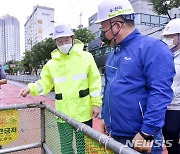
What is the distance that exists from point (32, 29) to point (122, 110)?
102 metres

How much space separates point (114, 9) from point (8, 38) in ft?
349

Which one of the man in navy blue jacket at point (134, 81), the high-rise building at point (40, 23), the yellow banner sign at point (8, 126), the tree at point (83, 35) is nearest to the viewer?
the man in navy blue jacket at point (134, 81)

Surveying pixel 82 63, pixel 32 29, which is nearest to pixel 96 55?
pixel 82 63

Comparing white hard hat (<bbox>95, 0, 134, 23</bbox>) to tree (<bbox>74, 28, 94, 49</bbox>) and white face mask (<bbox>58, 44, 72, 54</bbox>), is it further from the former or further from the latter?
tree (<bbox>74, 28, 94, 49</bbox>)

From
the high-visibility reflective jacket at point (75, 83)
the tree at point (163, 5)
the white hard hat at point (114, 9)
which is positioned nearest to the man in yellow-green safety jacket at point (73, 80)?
the high-visibility reflective jacket at point (75, 83)

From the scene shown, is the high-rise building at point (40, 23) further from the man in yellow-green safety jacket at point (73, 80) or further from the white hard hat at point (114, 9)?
the white hard hat at point (114, 9)

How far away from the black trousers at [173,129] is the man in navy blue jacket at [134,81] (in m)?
0.79

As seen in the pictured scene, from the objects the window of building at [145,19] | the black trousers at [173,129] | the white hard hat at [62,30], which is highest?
the window of building at [145,19]

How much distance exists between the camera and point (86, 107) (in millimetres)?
2867

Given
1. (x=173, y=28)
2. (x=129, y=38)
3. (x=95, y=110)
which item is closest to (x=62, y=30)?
(x=95, y=110)

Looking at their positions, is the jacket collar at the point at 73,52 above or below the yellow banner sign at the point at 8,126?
above

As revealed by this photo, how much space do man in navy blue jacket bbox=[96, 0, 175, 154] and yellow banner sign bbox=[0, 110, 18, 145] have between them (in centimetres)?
112

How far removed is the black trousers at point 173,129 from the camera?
2.77 metres

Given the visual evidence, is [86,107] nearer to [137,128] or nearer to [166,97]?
[137,128]
